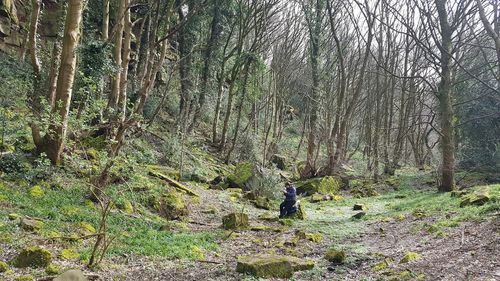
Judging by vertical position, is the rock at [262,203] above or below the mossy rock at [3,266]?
above

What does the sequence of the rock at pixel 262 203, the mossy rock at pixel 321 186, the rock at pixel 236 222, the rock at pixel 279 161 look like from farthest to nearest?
1. the rock at pixel 279 161
2. the mossy rock at pixel 321 186
3. the rock at pixel 262 203
4. the rock at pixel 236 222

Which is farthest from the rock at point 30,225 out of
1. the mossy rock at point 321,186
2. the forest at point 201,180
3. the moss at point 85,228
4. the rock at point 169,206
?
the mossy rock at point 321,186

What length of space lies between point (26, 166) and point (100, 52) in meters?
4.37

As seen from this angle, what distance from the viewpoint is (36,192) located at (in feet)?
33.5

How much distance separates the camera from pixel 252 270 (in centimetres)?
711

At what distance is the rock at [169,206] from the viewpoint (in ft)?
39.4

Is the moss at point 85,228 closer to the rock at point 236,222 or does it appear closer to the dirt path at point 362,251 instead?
the dirt path at point 362,251

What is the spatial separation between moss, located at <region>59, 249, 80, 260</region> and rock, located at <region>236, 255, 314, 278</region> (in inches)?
112

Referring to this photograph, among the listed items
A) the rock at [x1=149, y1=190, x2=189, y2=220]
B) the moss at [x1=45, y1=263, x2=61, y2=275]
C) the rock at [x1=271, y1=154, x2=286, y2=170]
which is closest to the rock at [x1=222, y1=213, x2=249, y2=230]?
the rock at [x1=149, y1=190, x2=189, y2=220]

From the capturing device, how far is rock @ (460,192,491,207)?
35.3ft

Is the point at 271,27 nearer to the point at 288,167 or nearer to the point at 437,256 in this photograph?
the point at 288,167

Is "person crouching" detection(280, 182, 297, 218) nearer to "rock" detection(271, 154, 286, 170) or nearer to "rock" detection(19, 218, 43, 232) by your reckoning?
"rock" detection(19, 218, 43, 232)

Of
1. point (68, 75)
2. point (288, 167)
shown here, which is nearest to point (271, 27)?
point (288, 167)

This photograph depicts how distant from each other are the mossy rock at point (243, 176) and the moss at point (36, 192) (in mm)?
9460
